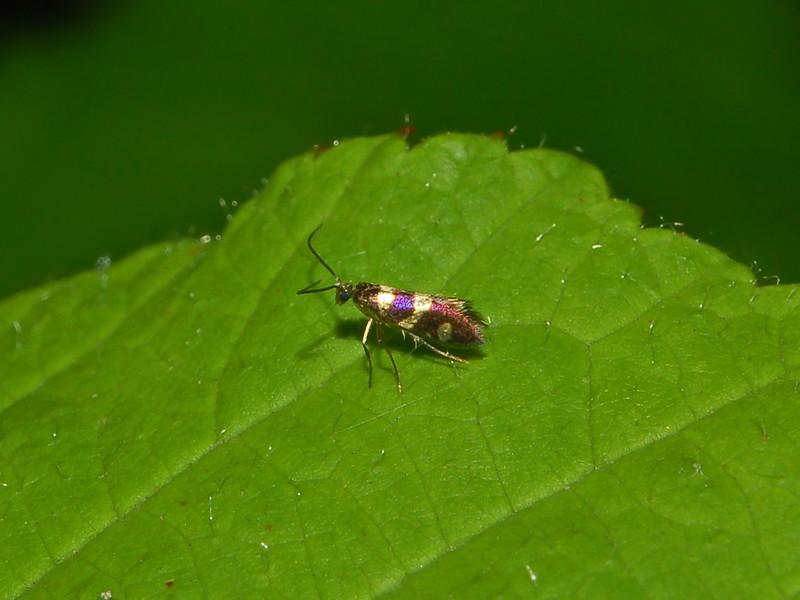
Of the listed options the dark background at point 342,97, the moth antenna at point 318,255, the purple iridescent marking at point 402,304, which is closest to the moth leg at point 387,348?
the purple iridescent marking at point 402,304

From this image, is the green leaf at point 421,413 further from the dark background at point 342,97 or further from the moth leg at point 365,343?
the dark background at point 342,97

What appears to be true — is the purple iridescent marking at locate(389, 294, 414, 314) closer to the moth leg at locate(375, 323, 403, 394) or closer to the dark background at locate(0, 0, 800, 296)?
the moth leg at locate(375, 323, 403, 394)

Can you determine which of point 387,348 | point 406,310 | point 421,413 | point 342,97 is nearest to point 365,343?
point 387,348

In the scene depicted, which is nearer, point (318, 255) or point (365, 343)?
point (365, 343)

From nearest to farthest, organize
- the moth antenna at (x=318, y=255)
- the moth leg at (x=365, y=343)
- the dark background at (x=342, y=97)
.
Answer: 1. the moth leg at (x=365, y=343)
2. the moth antenna at (x=318, y=255)
3. the dark background at (x=342, y=97)

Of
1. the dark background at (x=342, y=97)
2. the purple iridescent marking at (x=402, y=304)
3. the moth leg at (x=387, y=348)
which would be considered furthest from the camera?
the dark background at (x=342, y=97)

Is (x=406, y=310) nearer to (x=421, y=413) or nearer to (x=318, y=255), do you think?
(x=318, y=255)
